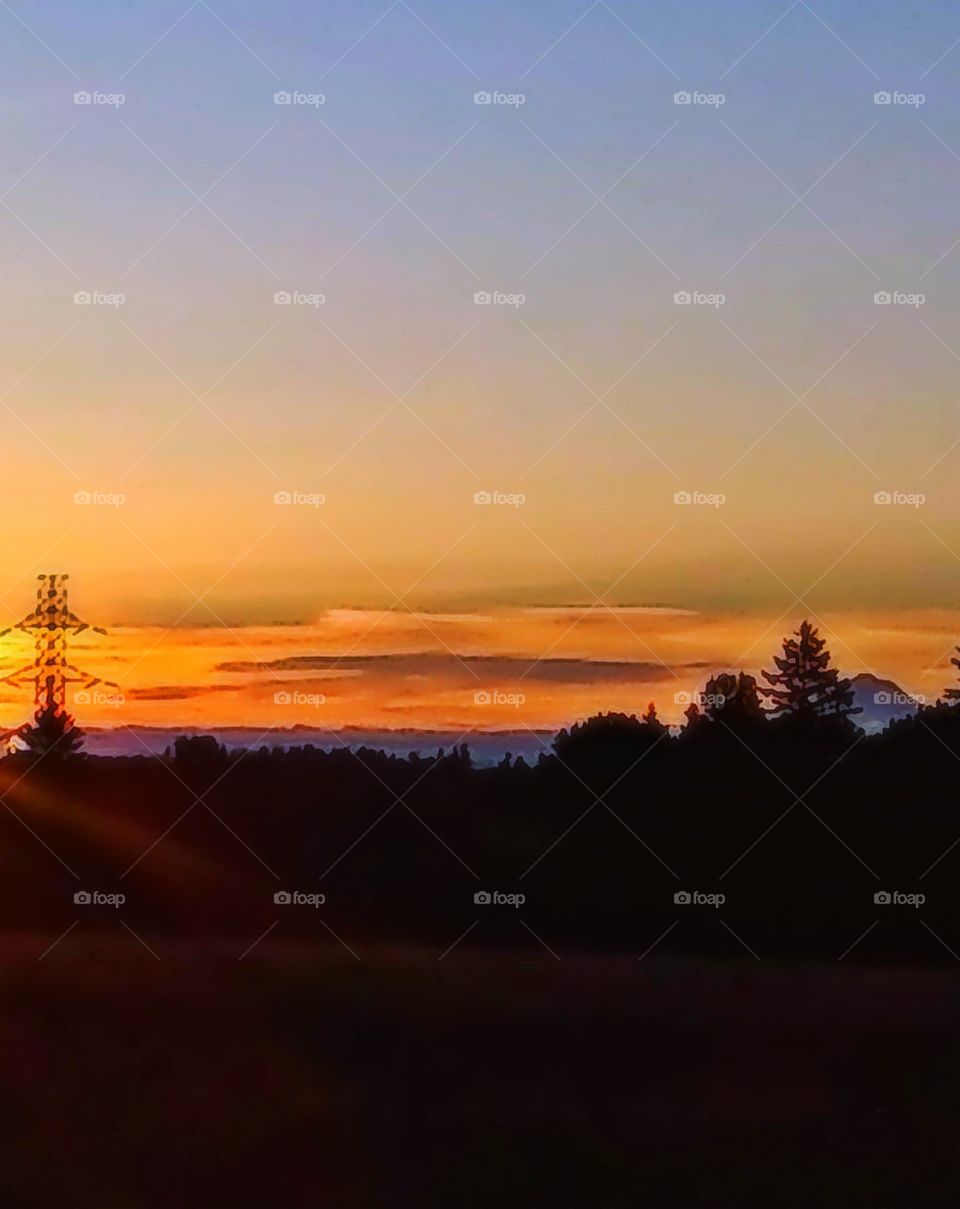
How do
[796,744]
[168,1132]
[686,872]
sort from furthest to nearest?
1. [796,744]
2. [686,872]
3. [168,1132]

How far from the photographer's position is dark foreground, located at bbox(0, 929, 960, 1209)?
16.2 ft

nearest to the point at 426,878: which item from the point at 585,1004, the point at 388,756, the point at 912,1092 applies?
the point at 388,756

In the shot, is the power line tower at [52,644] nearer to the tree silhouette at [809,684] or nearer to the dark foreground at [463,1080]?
the dark foreground at [463,1080]

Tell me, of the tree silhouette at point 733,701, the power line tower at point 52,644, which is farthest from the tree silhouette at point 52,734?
the tree silhouette at point 733,701

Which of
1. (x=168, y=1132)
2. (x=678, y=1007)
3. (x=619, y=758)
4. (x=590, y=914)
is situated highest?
(x=619, y=758)

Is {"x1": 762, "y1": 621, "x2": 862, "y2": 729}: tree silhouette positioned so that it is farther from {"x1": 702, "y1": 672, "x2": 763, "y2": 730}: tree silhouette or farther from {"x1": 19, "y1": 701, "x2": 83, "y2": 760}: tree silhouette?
{"x1": 19, "y1": 701, "x2": 83, "y2": 760}: tree silhouette

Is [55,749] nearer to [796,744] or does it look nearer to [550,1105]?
[550,1105]

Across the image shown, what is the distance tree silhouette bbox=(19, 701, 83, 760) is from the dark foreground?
36.7 inches

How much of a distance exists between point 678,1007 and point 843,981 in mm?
775

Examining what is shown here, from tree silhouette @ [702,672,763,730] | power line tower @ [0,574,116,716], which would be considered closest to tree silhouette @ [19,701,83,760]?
power line tower @ [0,574,116,716]

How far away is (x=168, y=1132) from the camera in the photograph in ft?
16.8

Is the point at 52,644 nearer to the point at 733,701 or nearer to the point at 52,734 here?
the point at 52,734

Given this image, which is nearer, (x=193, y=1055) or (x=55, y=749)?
(x=193, y=1055)

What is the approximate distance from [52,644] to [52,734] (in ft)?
1.50
